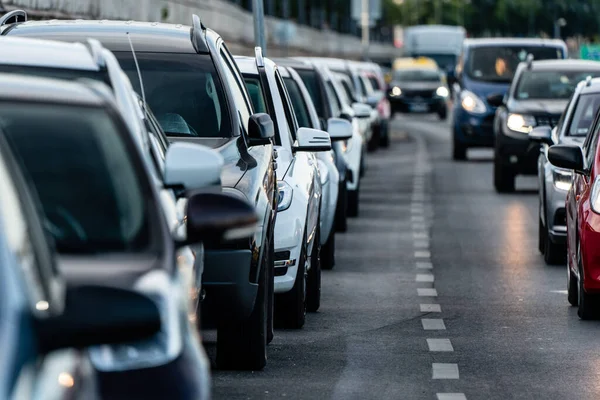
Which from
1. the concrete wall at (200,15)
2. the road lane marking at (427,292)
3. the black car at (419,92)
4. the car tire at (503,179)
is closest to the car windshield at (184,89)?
the road lane marking at (427,292)

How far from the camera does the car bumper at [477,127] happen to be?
106 ft

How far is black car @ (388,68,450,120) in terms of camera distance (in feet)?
216

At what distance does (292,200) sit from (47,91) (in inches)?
237

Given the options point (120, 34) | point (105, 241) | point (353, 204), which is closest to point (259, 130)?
point (120, 34)

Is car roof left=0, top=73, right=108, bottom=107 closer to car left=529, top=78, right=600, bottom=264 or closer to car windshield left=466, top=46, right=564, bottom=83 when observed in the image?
car left=529, top=78, right=600, bottom=264

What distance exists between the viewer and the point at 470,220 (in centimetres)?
2116

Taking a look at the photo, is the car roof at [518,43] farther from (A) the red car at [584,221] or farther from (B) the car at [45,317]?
(B) the car at [45,317]

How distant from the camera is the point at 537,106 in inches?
974

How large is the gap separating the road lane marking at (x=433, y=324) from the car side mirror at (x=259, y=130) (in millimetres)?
1933

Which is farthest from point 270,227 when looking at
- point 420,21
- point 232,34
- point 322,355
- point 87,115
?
point 420,21

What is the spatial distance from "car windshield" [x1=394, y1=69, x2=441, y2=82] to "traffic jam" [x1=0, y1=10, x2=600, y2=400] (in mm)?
44957

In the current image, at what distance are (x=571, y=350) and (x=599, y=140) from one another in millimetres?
2117

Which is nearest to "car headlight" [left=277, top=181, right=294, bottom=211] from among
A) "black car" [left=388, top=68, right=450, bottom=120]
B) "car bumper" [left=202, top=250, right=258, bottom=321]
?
"car bumper" [left=202, top=250, right=258, bottom=321]

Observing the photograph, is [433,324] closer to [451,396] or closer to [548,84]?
[451,396]
